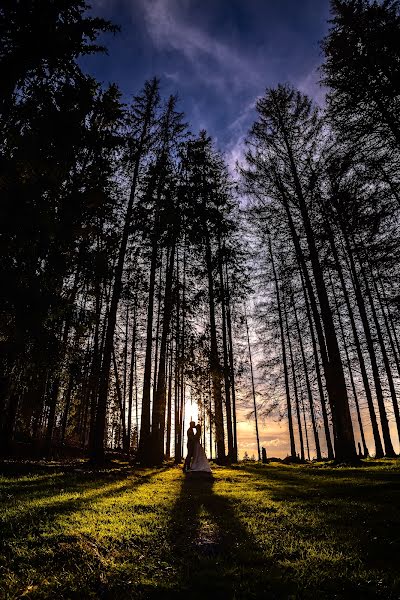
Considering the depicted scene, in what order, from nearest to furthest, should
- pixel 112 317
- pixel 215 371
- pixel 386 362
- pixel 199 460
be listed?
1. pixel 199 460
2. pixel 112 317
3. pixel 215 371
4. pixel 386 362

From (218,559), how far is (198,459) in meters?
9.10

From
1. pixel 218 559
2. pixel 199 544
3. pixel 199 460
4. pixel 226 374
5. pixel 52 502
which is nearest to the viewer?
pixel 218 559

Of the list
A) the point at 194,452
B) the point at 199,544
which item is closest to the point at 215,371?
the point at 194,452

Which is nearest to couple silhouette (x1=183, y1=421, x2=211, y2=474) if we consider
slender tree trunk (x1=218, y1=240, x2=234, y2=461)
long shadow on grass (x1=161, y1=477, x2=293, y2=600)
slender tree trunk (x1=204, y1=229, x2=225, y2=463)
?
slender tree trunk (x1=204, y1=229, x2=225, y2=463)

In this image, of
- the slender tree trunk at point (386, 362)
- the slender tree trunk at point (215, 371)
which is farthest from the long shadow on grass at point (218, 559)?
the slender tree trunk at point (386, 362)

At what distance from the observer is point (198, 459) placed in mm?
12688

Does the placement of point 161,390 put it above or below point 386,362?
below

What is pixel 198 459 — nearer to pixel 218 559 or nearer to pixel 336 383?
pixel 336 383

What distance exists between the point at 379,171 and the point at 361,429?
86.3ft

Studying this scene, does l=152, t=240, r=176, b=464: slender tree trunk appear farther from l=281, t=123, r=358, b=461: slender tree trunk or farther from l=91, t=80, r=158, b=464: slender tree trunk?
l=281, t=123, r=358, b=461: slender tree trunk

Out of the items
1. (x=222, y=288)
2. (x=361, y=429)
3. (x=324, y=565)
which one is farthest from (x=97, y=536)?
(x=361, y=429)

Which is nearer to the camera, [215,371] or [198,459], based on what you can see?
[198,459]

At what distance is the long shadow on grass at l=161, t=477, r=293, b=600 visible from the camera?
10.9ft

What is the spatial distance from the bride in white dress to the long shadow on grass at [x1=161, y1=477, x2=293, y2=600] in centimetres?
580
